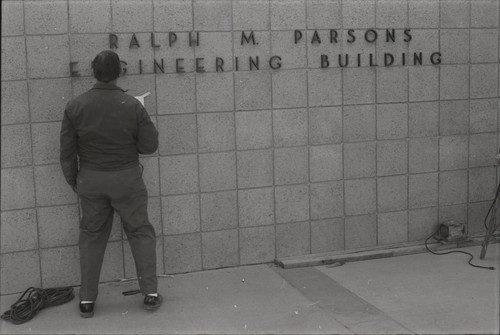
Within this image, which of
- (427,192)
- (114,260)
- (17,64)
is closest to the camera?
(17,64)

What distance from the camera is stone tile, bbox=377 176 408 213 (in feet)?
20.8

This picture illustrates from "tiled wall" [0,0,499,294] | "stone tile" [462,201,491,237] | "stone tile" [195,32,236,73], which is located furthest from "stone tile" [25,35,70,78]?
"stone tile" [462,201,491,237]

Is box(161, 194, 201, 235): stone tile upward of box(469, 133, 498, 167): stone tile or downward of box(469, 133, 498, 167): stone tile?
downward

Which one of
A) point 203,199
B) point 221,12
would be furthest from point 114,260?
point 221,12

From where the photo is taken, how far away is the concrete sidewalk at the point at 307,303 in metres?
4.58

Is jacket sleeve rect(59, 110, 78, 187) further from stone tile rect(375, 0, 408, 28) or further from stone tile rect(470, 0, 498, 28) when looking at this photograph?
stone tile rect(470, 0, 498, 28)

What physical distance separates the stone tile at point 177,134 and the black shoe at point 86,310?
1.46 m

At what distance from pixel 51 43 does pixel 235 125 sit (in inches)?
67.4

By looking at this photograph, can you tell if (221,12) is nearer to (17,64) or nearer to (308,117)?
(308,117)

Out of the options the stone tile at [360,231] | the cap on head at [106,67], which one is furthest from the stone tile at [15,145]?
the stone tile at [360,231]

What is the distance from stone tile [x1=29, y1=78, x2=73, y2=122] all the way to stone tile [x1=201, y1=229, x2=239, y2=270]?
5.47ft

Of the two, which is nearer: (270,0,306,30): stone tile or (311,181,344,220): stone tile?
(270,0,306,30): stone tile

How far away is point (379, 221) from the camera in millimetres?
6371

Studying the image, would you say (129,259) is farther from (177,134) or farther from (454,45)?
(454,45)
